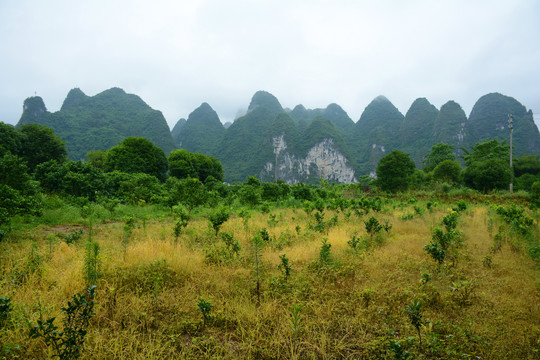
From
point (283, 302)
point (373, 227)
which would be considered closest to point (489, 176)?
point (373, 227)

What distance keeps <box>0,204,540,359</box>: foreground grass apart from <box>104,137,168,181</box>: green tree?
2905cm

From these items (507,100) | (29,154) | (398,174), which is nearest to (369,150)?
(507,100)

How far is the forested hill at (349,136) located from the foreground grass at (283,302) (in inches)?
2605

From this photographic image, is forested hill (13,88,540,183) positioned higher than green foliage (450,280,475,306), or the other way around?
forested hill (13,88,540,183)

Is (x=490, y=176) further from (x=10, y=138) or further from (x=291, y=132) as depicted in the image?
(x=291, y=132)

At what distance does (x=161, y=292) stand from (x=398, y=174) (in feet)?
94.6

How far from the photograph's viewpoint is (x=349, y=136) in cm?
12350

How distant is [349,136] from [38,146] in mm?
120981

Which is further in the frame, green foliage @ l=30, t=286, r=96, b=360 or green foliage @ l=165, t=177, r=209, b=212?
green foliage @ l=165, t=177, r=209, b=212

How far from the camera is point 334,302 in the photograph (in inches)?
132

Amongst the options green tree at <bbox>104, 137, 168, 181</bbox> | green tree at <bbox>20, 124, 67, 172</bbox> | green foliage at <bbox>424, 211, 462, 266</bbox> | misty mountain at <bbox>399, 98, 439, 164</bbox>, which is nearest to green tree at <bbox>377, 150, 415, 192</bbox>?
green foliage at <bbox>424, 211, 462, 266</bbox>

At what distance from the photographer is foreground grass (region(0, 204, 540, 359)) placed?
2.49m

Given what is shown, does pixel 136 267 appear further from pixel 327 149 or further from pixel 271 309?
pixel 327 149

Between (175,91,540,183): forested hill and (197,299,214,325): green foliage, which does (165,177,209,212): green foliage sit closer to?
(197,299,214,325): green foliage
